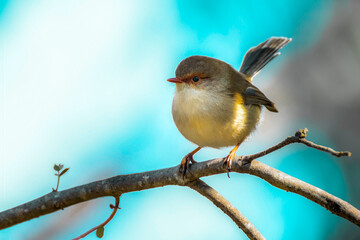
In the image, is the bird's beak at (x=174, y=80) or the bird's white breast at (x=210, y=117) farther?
the bird's beak at (x=174, y=80)

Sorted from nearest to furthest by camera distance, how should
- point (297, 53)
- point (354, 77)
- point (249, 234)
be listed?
point (249, 234)
point (354, 77)
point (297, 53)

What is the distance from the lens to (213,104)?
370 centimetres

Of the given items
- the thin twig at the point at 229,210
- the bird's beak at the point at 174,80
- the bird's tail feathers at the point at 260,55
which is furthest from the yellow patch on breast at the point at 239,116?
the bird's tail feathers at the point at 260,55

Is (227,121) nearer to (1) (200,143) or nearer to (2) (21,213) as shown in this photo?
(1) (200,143)

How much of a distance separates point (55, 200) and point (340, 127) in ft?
15.2

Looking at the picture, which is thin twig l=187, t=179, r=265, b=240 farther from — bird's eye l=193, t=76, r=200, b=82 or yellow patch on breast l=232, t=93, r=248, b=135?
bird's eye l=193, t=76, r=200, b=82

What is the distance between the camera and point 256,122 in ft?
13.6

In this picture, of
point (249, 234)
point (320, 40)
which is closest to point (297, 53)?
point (320, 40)

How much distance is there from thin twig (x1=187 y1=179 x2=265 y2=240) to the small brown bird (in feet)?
0.71

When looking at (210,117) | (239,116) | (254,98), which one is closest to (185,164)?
(210,117)

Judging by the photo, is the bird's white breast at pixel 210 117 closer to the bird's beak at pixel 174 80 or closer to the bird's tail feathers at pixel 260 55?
the bird's beak at pixel 174 80

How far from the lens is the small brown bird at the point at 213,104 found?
364 centimetres

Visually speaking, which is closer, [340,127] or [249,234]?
[249,234]

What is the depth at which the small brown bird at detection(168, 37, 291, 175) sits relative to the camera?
143 inches
